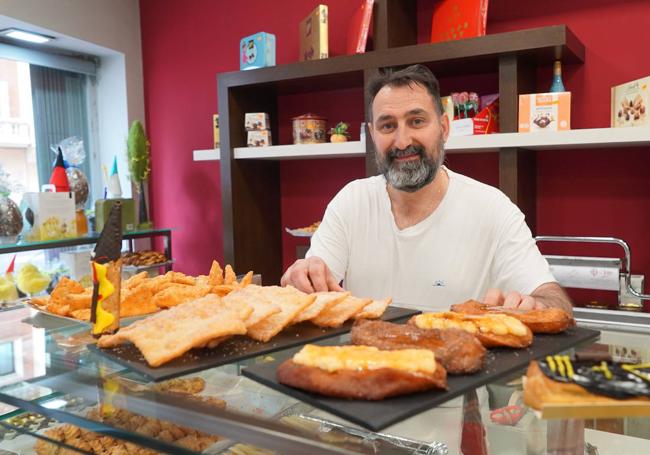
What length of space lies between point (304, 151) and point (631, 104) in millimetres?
1732

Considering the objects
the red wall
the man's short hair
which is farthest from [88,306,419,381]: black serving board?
the red wall

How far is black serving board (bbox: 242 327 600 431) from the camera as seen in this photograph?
66cm

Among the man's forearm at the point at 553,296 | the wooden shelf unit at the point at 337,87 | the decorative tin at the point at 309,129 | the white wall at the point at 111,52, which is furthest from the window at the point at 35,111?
the man's forearm at the point at 553,296

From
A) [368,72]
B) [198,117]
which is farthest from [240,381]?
[198,117]

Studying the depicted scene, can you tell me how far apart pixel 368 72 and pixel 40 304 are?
2.21m

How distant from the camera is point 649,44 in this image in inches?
112

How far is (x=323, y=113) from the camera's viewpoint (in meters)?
3.87

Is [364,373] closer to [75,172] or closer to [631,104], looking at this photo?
[631,104]

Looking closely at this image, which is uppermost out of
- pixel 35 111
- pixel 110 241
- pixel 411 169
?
pixel 35 111

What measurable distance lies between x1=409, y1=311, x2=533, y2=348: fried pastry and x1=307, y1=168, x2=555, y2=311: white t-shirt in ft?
3.31

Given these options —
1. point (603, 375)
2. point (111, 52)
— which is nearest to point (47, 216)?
point (111, 52)

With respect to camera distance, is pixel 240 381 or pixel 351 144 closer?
pixel 240 381

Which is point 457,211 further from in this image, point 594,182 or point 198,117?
point 198,117

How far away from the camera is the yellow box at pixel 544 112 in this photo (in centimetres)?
264
